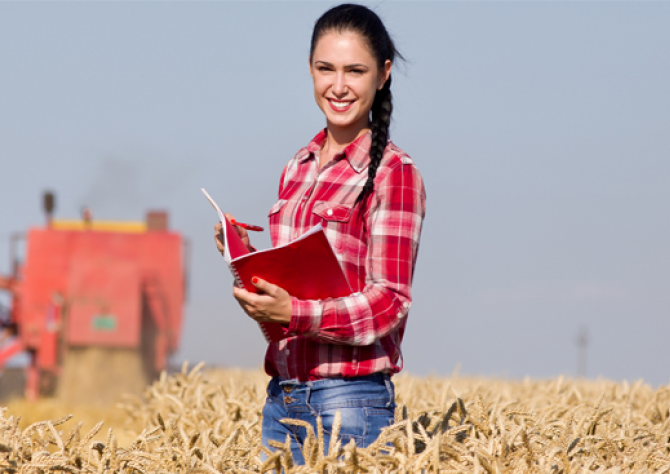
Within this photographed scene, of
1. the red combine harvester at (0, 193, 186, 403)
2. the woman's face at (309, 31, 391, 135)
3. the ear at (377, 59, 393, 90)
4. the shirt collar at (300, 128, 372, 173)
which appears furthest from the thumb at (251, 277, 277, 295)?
the red combine harvester at (0, 193, 186, 403)

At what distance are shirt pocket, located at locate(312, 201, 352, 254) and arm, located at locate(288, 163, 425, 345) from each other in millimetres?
39

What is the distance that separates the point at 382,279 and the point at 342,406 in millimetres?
387

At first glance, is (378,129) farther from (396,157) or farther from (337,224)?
(337,224)

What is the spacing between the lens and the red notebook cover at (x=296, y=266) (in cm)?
202

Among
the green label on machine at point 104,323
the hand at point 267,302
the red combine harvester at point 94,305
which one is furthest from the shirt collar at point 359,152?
the green label on machine at point 104,323

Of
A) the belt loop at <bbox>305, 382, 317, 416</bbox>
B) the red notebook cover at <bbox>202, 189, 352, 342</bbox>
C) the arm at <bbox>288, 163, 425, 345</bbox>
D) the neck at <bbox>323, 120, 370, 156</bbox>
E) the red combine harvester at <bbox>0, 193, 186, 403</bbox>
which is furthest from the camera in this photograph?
the red combine harvester at <bbox>0, 193, 186, 403</bbox>

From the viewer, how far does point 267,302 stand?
6.80 ft

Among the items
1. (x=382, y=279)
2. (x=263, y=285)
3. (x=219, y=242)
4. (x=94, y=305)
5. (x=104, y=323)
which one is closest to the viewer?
(x=263, y=285)

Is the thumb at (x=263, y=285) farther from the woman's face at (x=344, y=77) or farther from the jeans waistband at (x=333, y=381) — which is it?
the woman's face at (x=344, y=77)

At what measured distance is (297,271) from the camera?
2.11 metres

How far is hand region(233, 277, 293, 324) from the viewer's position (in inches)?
81.3

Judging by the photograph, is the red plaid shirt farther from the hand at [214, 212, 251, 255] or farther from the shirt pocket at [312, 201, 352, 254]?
the hand at [214, 212, 251, 255]

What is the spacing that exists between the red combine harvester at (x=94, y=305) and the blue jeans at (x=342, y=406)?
8.54 m

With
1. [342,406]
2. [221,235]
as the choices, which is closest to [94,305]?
[221,235]
